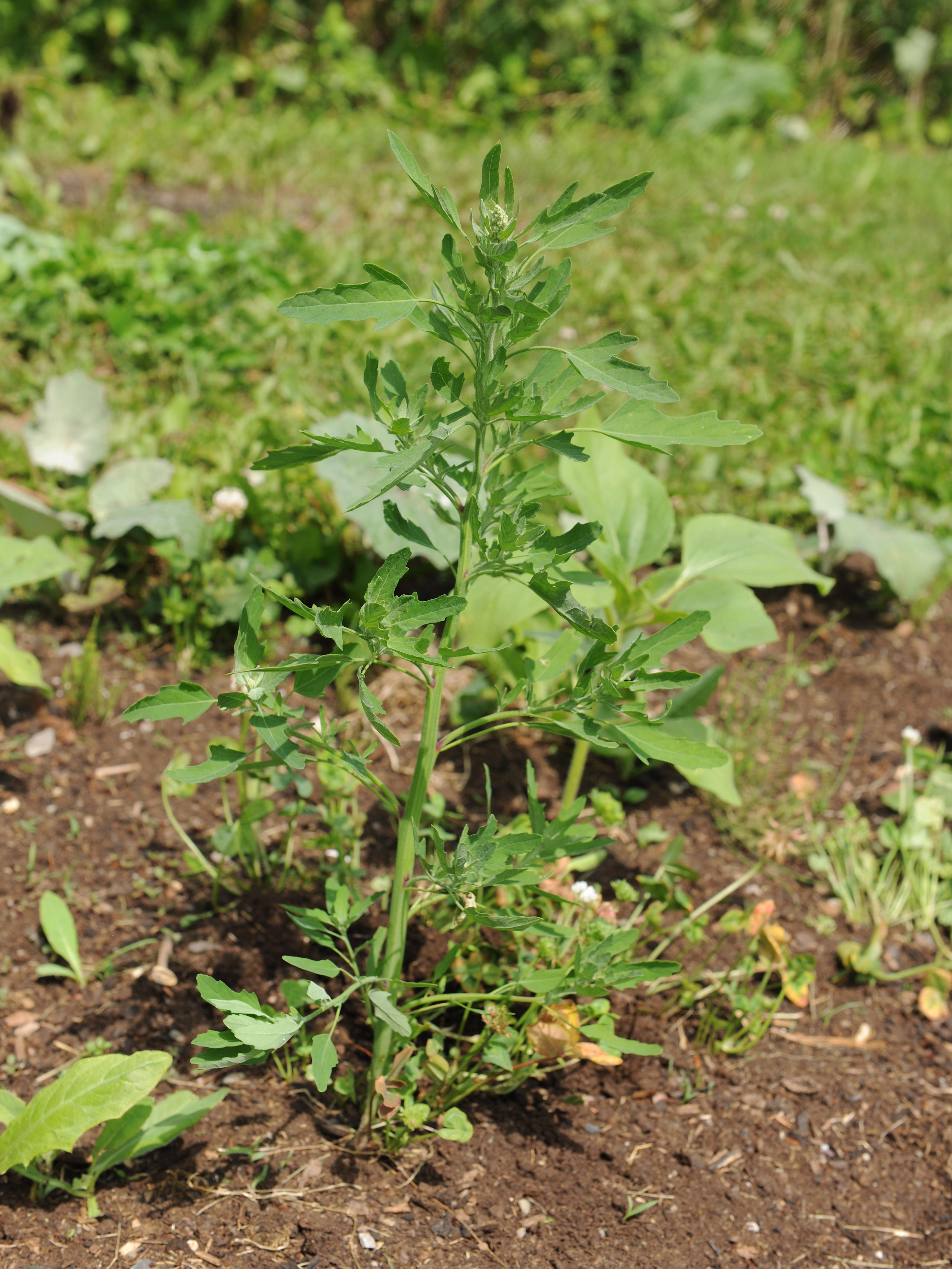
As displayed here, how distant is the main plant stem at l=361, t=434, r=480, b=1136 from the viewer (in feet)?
4.70

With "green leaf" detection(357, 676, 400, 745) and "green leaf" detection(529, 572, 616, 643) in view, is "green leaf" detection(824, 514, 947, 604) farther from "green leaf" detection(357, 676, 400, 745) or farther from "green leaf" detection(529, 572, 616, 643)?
"green leaf" detection(357, 676, 400, 745)

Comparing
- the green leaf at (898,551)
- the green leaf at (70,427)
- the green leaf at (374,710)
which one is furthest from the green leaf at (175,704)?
the green leaf at (898,551)

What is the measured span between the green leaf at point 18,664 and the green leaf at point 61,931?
504 millimetres

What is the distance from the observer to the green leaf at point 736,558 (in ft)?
7.25

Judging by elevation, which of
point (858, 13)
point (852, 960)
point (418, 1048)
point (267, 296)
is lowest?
point (852, 960)

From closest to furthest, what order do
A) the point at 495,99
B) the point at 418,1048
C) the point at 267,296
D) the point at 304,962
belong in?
1. the point at 304,962
2. the point at 418,1048
3. the point at 267,296
4. the point at 495,99

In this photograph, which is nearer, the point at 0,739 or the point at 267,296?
the point at 0,739

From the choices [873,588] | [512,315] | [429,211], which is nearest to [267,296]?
[429,211]

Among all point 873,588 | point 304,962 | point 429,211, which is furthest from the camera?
point 429,211

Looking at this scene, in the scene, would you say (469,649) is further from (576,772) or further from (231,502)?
(231,502)

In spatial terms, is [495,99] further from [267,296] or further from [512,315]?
[512,315]

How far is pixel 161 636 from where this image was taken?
2.58 meters

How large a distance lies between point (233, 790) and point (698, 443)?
1.39 meters

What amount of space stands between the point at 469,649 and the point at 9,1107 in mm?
962
